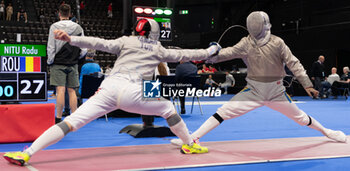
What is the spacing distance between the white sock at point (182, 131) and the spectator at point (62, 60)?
6.66 feet

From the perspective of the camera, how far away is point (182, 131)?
3.58 meters

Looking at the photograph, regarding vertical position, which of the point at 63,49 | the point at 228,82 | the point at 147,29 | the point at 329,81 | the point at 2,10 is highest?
the point at 2,10

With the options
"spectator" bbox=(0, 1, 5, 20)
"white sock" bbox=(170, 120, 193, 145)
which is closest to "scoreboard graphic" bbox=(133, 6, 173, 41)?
"white sock" bbox=(170, 120, 193, 145)

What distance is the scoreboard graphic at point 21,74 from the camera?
4.41 m

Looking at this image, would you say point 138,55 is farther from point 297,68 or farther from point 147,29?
point 297,68

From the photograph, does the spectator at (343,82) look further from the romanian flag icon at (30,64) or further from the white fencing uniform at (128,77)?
the romanian flag icon at (30,64)

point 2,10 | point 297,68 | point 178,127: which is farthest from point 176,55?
point 2,10

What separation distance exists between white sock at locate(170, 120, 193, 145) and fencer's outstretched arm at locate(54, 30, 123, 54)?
84 centimetres

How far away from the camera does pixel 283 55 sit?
399 cm

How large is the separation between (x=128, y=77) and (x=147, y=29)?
19.7 inches

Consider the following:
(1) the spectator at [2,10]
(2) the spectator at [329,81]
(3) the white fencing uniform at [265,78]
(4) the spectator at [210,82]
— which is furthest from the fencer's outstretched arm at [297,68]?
(1) the spectator at [2,10]

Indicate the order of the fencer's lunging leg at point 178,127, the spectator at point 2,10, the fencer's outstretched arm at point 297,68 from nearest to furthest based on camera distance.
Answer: the fencer's lunging leg at point 178,127 < the fencer's outstretched arm at point 297,68 < the spectator at point 2,10

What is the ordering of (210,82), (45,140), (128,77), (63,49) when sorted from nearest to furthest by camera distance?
(45,140) < (128,77) < (63,49) < (210,82)

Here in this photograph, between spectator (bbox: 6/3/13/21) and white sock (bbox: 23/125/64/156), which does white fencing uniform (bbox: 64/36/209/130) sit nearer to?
white sock (bbox: 23/125/64/156)
